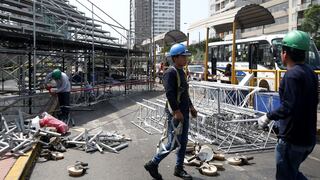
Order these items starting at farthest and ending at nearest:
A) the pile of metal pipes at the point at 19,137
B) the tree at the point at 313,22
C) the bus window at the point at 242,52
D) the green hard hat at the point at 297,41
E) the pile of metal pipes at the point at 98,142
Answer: the tree at the point at 313,22
the bus window at the point at 242,52
the pile of metal pipes at the point at 98,142
the pile of metal pipes at the point at 19,137
the green hard hat at the point at 297,41

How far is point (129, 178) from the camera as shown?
6062mm

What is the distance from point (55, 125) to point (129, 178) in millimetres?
3516

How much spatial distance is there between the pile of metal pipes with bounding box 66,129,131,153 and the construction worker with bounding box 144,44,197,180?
88.3 inches

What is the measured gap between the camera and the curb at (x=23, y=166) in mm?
5733

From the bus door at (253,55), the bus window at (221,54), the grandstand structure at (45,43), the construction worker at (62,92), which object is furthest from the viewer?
the bus window at (221,54)

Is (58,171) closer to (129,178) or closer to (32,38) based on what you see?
(129,178)

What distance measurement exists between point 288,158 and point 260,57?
17.5 metres

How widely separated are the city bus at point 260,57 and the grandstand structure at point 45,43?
5856mm

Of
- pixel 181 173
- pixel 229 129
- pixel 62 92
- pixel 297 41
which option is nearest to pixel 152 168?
pixel 181 173

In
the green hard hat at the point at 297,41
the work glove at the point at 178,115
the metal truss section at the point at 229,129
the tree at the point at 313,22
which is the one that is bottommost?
the metal truss section at the point at 229,129

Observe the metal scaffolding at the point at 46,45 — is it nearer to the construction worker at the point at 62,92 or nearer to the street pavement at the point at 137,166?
the construction worker at the point at 62,92

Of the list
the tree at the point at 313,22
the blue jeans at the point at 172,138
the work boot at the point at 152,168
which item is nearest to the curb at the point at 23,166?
the work boot at the point at 152,168

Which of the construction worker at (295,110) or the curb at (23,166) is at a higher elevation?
the construction worker at (295,110)

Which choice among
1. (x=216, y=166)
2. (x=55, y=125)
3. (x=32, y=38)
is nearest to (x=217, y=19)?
(x=32, y=38)
